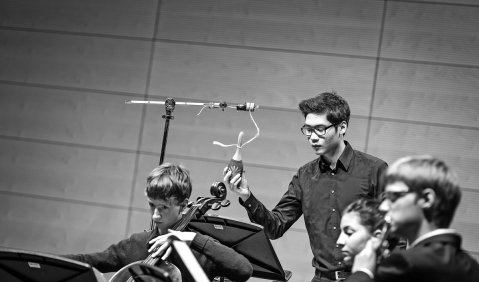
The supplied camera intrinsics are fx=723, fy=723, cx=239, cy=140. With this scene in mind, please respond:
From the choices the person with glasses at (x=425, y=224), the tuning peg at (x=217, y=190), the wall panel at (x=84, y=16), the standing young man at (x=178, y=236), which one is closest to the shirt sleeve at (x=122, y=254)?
the standing young man at (x=178, y=236)

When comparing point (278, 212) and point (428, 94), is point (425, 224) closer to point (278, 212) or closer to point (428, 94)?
point (278, 212)

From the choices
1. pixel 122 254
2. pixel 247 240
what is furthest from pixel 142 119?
pixel 247 240

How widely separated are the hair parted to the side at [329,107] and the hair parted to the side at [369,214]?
1.09m

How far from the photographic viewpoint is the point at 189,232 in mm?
2869

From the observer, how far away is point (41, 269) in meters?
2.42

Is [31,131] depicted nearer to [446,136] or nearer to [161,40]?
[161,40]

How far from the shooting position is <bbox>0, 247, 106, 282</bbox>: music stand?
241 cm

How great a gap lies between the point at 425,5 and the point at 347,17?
1.75ft

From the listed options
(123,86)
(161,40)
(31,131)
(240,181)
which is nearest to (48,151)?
(31,131)

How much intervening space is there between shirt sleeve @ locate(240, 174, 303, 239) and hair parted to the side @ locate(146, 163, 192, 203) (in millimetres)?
290

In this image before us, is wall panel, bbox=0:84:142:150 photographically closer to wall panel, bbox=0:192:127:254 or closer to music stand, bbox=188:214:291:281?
wall panel, bbox=0:192:127:254

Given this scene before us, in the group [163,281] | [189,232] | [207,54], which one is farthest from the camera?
[207,54]

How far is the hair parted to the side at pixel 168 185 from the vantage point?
9.76ft

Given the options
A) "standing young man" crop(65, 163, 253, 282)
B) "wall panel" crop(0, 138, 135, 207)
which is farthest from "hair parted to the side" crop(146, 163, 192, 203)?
"wall panel" crop(0, 138, 135, 207)
